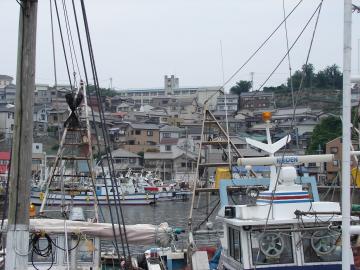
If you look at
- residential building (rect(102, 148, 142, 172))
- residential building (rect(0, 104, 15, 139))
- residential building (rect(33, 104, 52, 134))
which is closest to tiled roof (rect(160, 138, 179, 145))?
residential building (rect(102, 148, 142, 172))

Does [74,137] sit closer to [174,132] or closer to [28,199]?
[28,199]

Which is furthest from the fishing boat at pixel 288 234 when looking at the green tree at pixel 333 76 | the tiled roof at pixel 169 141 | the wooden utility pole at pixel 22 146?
the green tree at pixel 333 76

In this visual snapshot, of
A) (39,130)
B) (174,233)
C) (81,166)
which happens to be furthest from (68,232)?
(39,130)

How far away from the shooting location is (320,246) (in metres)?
13.1

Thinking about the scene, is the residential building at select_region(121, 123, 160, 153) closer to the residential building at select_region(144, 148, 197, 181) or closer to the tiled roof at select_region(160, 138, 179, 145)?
the tiled roof at select_region(160, 138, 179, 145)

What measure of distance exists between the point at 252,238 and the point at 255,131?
4098 inches

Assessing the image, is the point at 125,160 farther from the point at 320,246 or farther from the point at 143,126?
the point at 320,246

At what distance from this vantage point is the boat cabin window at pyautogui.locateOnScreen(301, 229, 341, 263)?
42.8 feet

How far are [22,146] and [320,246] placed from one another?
7171mm

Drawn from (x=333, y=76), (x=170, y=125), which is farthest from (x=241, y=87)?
(x=170, y=125)

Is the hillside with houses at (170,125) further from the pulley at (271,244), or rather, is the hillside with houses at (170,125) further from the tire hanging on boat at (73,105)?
the pulley at (271,244)

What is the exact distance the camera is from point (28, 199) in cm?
848

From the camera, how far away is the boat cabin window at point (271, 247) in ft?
42.5

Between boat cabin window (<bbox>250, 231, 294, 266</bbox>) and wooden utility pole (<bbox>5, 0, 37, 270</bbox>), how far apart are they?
573 centimetres
